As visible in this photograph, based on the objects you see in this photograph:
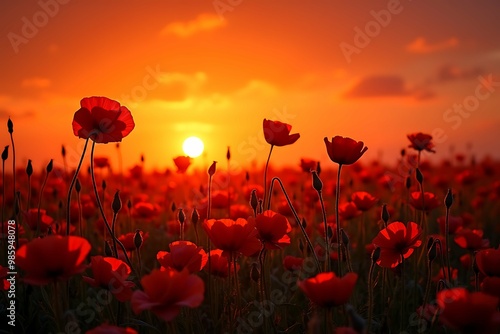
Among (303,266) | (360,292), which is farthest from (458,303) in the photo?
(360,292)

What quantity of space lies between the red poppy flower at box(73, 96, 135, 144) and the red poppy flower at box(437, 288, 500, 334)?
5.73 ft

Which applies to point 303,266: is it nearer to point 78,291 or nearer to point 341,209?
point 341,209

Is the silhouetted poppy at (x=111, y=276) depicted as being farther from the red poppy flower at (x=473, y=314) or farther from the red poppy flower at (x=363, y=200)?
the red poppy flower at (x=363, y=200)

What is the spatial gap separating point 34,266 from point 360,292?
103 inches

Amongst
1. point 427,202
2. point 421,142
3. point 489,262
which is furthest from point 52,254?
point 421,142

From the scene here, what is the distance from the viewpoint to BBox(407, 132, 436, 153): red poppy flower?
3.77 meters

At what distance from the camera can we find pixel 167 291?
185 centimetres

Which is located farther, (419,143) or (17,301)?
(419,143)

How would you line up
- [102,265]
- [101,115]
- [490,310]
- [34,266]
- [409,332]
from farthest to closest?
[409,332], [101,115], [102,265], [34,266], [490,310]

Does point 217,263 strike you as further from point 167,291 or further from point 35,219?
point 35,219

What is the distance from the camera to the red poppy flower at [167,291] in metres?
1.83

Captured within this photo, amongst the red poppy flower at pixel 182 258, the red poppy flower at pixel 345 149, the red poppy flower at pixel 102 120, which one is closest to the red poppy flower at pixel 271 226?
the red poppy flower at pixel 182 258

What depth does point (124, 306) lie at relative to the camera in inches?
116

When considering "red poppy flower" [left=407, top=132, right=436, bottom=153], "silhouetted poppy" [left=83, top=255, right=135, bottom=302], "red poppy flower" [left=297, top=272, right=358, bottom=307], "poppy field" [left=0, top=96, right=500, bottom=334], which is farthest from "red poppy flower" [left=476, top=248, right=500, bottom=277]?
"silhouetted poppy" [left=83, top=255, right=135, bottom=302]
